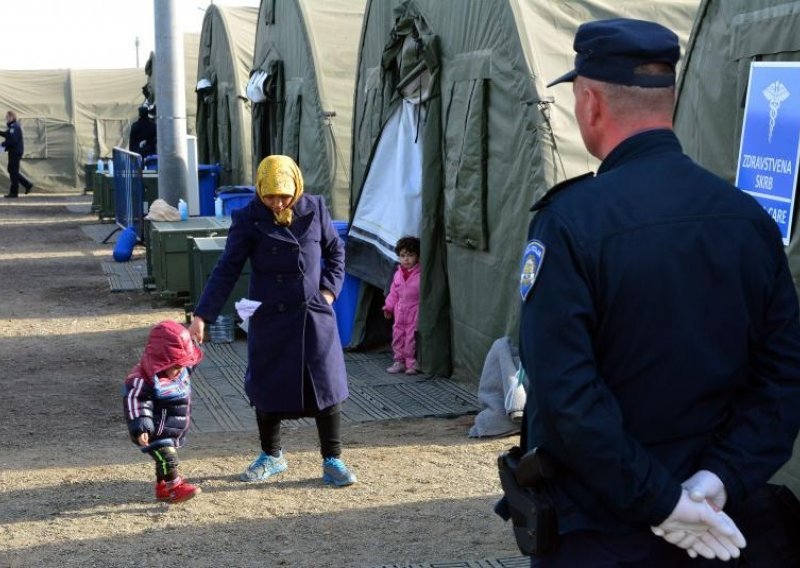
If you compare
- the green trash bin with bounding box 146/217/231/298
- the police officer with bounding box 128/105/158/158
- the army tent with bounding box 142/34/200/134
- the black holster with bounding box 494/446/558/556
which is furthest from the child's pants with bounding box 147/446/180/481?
the army tent with bounding box 142/34/200/134

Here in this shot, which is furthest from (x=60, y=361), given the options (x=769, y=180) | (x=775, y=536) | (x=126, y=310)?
(x=775, y=536)

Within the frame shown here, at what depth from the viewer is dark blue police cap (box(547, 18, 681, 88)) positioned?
247cm

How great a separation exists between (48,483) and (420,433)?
2.24 m

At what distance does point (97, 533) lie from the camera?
5.35 m

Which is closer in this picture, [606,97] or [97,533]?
[606,97]

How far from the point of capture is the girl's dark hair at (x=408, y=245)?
884cm

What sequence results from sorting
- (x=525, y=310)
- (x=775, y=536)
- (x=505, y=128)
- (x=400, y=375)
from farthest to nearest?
(x=400, y=375) → (x=505, y=128) → (x=775, y=536) → (x=525, y=310)

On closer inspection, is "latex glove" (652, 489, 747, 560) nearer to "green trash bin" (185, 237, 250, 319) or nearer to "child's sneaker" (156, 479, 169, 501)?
"child's sneaker" (156, 479, 169, 501)

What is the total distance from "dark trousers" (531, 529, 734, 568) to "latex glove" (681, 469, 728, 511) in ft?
0.43

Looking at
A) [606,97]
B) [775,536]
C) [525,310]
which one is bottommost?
[775,536]

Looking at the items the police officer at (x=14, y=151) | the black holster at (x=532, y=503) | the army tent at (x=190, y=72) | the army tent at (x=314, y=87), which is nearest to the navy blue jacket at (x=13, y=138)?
the police officer at (x=14, y=151)

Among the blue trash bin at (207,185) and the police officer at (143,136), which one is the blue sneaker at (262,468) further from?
the police officer at (143,136)

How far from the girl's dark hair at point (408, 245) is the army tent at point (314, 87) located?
3.41m

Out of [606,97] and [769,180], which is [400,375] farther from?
[606,97]
